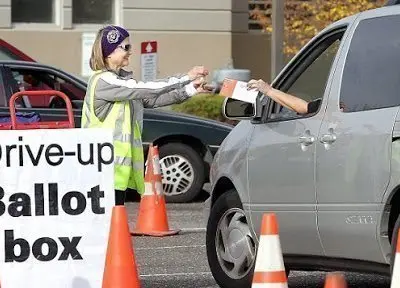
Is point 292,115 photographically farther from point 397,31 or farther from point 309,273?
point 309,273

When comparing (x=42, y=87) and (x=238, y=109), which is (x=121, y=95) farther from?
(x=42, y=87)

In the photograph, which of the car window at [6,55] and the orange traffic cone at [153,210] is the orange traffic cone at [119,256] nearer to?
the orange traffic cone at [153,210]

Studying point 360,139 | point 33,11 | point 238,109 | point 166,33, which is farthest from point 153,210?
point 166,33

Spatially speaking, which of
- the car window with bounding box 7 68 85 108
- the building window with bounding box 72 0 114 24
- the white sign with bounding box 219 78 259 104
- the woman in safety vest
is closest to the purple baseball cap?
the woman in safety vest

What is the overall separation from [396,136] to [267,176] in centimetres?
141

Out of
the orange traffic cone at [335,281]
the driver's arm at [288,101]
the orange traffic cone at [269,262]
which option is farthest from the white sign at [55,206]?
the orange traffic cone at [335,281]

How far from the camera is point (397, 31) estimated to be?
773 cm

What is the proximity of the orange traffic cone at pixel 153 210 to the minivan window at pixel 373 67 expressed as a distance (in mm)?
5050

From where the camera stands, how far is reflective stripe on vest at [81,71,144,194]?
8.31 meters

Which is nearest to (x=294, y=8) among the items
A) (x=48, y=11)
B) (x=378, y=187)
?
(x=48, y=11)

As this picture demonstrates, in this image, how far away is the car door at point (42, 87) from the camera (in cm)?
1489

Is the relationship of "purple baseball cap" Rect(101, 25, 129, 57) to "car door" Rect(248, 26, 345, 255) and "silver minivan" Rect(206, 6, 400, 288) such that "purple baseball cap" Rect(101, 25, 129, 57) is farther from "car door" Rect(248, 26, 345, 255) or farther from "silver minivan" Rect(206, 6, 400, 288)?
"car door" Rect(248, 26, 345, 255)

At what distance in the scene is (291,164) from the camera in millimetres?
8266

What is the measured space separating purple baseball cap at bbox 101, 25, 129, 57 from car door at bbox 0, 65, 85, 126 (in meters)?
6.43
